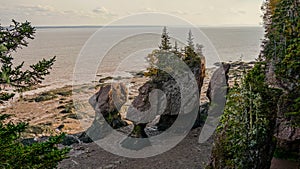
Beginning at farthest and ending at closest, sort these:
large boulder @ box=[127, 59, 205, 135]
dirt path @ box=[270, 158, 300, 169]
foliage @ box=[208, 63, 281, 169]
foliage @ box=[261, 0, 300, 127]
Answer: large boulder @ box=[127, 59, 205, 135]
foliage @ box=[261, 0, 300, 127]
dirt path @ box=[270, 158, 300, 169]
foliage @ box=[208, 63, 281, 169]

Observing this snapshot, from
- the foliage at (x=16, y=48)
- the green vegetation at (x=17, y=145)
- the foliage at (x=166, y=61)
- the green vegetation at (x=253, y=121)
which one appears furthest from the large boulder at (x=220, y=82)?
the green vegetation at (x=17, y=145)

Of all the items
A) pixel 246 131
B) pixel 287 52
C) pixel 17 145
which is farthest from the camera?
pixel 287 52

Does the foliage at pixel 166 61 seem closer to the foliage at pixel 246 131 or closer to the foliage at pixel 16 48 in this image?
the foliage at pixel 246 131

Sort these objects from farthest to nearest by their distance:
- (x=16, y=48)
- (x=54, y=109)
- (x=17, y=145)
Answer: (x=54, y=109) → (x=17, y=145) → (x=16, y=48)

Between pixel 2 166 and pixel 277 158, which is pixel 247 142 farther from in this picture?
pixel 2 166

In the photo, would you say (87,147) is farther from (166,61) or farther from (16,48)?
(16,48)

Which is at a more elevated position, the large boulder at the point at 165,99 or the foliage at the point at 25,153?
the foliage at the point at 25,153

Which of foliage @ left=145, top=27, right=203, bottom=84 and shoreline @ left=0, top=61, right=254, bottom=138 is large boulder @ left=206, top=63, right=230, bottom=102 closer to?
foliage @ left=145, top=27, right=203, bottom=84

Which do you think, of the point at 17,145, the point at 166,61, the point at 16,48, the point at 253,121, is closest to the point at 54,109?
the point at 166,61

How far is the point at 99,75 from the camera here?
5400 cm

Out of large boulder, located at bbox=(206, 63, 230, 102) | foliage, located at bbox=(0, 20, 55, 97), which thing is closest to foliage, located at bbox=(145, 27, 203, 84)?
large boulder, located at bbox=(206, 63, 230, 102)

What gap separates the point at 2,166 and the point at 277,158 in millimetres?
15622

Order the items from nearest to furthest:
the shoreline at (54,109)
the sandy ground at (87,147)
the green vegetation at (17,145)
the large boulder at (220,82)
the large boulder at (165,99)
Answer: the green vegetation at (17,145) < the sandy ground at (87,147) < the large boulder at (165,99) < the large boulder at (220,82) < the shoreline at (54,109)

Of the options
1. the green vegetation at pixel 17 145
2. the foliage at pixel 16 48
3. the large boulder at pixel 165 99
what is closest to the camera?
the green vegetation at pixel 17 145
